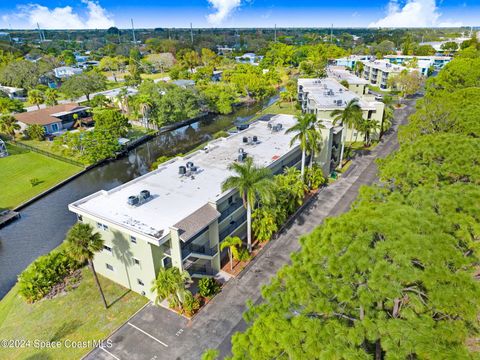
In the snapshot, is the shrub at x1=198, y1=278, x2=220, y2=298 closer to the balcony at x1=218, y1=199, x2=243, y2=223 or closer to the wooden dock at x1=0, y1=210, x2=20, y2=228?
the balcony at x1=218, y1=199, x2=243, y2=223

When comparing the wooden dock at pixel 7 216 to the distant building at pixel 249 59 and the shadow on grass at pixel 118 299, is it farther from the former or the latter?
the distant building at pixel 249 59

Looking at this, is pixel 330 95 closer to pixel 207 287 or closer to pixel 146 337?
pixel 207 287

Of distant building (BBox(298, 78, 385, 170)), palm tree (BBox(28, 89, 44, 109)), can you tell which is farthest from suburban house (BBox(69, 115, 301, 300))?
palm tree (BBox(28, 89, 44, 109))

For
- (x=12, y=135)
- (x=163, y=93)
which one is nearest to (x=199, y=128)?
(x=163, y=93)

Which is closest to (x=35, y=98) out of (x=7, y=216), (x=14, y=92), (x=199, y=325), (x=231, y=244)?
(x=14, y=92)

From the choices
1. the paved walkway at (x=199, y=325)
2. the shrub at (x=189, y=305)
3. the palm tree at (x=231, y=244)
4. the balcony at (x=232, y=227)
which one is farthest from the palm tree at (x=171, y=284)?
the balcony at (x=232, y=227)
